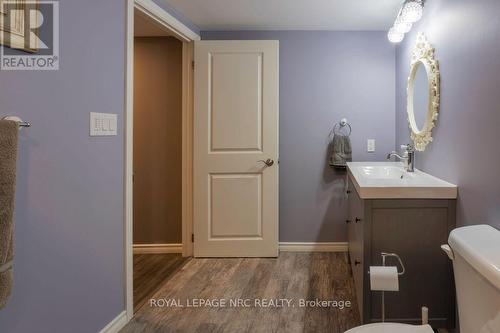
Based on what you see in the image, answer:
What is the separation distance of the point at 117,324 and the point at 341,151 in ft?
7.39

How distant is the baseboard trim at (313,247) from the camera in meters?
3.57

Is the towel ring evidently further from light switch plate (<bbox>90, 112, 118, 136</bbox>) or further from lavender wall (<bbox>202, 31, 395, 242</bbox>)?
light switch plate (<bbox>90, 112, 118, 136</bbox>)

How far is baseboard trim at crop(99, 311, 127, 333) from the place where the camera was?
202cm

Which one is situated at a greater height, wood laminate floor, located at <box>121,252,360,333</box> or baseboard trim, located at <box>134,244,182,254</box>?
baseboard trim, located at <box>134,244,182,254</box>

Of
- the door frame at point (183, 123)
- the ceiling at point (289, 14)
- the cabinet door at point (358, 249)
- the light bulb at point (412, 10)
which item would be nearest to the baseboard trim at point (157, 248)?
the door frame at point (183, 123)

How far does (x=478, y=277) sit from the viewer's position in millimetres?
1105

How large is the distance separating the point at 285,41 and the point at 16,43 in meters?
2.54

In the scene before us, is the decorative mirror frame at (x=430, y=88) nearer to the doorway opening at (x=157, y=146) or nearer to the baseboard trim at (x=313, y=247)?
the baseboard trim at (x=313, y=247)

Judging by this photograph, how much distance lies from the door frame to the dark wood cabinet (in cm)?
131

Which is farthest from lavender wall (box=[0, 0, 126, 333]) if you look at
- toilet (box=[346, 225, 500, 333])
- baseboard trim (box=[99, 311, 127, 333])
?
toilet (box=[346, 225, 500, 333])

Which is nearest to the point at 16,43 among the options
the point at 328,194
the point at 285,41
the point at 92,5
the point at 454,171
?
the point at 92,5

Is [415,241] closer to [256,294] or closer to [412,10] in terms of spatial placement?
[256,294]

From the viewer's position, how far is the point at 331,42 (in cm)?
351

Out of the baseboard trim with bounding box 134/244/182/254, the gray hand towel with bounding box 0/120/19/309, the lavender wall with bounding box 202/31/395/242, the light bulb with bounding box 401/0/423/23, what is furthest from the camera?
the baseboard trim with bounding box 134/244/182/254
